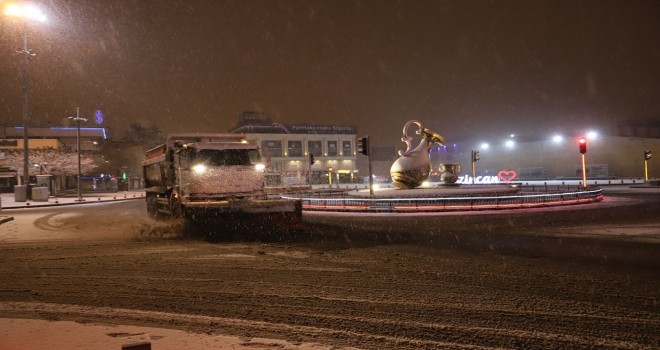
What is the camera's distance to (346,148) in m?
112

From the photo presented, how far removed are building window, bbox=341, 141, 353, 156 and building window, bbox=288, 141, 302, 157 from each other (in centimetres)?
1002

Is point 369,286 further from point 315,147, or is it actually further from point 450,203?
point 315,147

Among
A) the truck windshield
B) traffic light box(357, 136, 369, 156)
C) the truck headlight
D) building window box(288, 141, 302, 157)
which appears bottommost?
the truck headlight

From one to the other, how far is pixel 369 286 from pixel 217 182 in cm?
959

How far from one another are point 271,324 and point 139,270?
4.61 m

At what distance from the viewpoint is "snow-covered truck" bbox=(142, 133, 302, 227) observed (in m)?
14.1

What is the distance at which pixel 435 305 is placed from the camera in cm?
630

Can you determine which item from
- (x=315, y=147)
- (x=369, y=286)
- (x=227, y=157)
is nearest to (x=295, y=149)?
(x=315, y=147)

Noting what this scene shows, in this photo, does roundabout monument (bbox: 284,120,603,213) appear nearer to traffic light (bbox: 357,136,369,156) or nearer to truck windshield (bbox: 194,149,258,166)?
traffic light (bbox: 357,136,369,156)

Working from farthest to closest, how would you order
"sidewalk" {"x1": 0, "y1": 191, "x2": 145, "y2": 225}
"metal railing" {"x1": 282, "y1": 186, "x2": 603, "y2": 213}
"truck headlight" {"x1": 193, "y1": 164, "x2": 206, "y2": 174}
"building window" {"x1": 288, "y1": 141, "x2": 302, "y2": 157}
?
"building window" {"x1": 288, "y1": 141, "x2": 302, "y2": 157}
"sidewalk" {"x1": 0, "y1": 191, "x2": 145, "y2": 225}
"metal railing" {"x1": 282, "y1": 186, "x2": 603, "y2": 213}
"truck headlight" {"x1": 193, "y1": 164, "x2": 206, "y2": 174}

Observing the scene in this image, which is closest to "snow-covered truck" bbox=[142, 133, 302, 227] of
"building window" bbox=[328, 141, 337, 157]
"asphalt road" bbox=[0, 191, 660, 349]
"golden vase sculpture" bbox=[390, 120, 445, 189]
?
"asphalt road" bbox=[0, 191, 660, 349]

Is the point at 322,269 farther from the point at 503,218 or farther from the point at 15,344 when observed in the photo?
the point at 503,218

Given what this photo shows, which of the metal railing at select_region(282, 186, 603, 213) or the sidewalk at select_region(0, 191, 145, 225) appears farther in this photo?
the sidewalk at select_region(0, 191, 145, 225)

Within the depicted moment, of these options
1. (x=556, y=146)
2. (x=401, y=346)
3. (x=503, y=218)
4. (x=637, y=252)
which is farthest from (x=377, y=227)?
(x=556, y=146)
